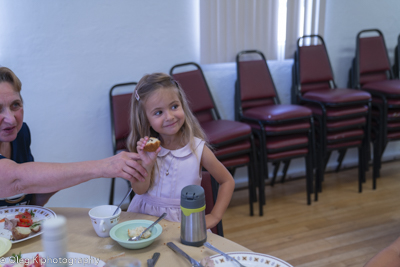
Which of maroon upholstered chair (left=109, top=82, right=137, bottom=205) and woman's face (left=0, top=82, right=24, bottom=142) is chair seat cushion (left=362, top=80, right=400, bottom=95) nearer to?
maroon upholstered chair (left=109, top=82, right=137, bottom=205)

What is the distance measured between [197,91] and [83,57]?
2.91 ft

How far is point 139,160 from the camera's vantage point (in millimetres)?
1297

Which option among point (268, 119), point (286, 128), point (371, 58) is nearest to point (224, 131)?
point (268, 119)

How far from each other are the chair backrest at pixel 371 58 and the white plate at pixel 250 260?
3.03 meters

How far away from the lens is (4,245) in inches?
38.7

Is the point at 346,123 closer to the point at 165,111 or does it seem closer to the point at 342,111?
the point at 342,111

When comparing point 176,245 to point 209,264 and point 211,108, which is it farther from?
point 211,108

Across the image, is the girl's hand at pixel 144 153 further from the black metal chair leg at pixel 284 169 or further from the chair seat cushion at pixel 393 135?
the chair seat cushion at pixel 393 135

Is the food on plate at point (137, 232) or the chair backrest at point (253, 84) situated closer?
the food on plate at point (137, 232)

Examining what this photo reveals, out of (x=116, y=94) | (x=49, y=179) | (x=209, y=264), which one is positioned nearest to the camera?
(x=209, y=264)

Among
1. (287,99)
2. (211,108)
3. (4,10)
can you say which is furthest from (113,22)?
(287,99)

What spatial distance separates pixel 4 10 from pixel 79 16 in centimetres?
48

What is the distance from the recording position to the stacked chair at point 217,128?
2.62 metres

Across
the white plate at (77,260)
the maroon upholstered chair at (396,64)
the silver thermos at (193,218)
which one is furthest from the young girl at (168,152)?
the maroon upholstered chair at (396,64)
